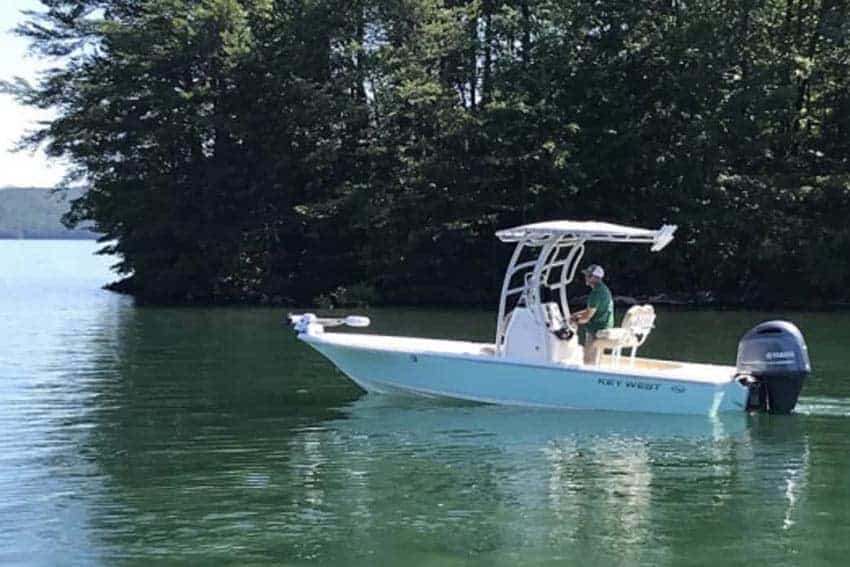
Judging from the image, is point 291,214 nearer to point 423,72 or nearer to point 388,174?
point 388,174

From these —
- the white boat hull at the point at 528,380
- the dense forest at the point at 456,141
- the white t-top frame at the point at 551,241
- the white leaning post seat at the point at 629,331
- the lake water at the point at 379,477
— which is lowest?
the lake water at the point at 379,477

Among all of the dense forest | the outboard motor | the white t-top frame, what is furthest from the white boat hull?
the dense forest

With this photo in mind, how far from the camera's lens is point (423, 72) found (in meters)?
41.1

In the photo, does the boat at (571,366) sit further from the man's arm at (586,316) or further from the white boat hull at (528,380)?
the man's arm at (586,316)

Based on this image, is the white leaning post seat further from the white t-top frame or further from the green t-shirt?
the white t-top frame

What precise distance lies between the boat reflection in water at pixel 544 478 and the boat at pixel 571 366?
251mm

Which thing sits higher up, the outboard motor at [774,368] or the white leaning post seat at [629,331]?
the white leaning post seat at [629,331]

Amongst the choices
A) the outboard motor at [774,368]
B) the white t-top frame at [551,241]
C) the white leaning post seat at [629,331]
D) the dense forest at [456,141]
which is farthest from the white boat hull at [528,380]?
the dense forest at [456,141]

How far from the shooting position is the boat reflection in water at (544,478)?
9.93m

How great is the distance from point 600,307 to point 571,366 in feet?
2.95

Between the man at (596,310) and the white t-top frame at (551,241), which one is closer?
the white t-top frame at (551,241)

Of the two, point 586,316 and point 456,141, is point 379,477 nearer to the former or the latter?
point 586,316

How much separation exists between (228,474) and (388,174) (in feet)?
97.4

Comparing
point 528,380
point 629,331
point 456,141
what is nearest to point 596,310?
point 629,331
